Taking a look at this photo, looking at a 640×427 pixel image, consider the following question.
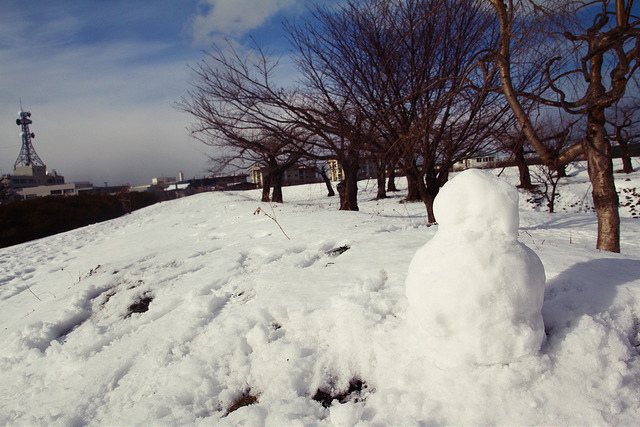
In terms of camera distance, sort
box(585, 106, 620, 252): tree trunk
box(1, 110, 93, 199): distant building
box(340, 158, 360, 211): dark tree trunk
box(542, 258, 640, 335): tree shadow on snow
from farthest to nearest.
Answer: box(1, 110, 93, 199): distant building → box(340, 158, 360, 211): dark tree trunk → box(585, 106, 620, 252): tree trunk → box(542, 258, 640, 335): tree shadow on snow

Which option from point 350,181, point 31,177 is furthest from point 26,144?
point 350,181

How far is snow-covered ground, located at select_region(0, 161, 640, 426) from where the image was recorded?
151cm

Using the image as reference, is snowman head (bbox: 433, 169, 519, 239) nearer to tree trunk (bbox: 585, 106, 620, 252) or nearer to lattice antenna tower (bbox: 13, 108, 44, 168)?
tree trunk (bbox: 585, 106, 620, 252)

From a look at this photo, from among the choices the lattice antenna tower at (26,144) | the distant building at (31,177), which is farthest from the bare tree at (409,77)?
the lattice antenna tower at (26,144)

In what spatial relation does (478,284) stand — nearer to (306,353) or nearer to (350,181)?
(306,353)

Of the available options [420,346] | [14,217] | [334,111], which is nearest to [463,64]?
[334,111]

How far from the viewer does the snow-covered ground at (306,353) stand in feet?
4.97

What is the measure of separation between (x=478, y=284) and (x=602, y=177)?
9.07 ft

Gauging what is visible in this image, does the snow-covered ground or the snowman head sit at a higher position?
the snowman head

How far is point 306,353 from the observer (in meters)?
2.13

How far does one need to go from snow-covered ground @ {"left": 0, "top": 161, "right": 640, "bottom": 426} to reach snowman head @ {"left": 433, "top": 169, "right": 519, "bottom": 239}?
0.24m

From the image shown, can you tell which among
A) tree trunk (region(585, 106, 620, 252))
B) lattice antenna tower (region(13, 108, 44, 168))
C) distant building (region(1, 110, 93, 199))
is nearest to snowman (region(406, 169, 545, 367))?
tree trunk (region(585, 106, 620, 252))

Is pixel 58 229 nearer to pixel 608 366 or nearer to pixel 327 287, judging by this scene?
pixel 327 287

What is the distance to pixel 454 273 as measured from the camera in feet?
5.22
